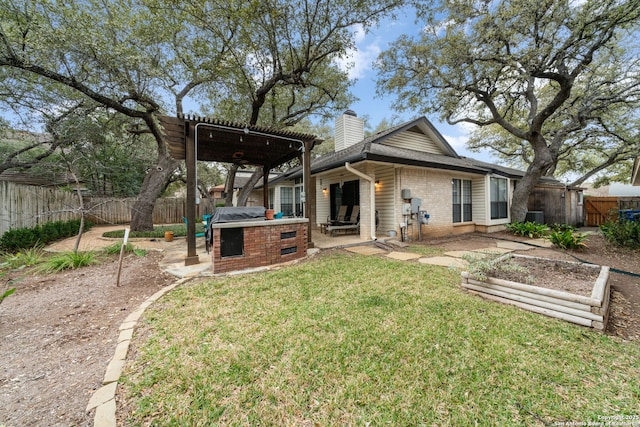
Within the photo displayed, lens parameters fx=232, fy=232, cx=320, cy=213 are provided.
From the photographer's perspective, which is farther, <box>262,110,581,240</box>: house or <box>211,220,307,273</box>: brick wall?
<box>262,110,581,240</box>: house

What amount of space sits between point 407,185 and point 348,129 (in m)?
4.35

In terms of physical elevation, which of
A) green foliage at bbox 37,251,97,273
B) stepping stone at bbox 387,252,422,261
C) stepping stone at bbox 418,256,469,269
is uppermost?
green foliage at bbox 37,251,97,273

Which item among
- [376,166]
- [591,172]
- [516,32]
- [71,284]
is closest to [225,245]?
[71,284]

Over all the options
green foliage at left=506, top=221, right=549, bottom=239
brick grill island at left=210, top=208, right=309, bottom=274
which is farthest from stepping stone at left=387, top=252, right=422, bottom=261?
green foliage at left=506, top=221, right=549, bottom=239

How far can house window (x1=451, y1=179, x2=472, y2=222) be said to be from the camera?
9.45m

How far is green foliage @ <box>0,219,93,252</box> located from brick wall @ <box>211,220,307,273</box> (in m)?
5.67

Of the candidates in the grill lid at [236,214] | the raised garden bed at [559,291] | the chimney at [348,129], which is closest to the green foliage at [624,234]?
the raised garden bed at [559,291]

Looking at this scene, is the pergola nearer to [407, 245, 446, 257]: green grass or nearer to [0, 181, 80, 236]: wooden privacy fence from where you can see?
[0, 181, 80, 236]: wooden privacy fence

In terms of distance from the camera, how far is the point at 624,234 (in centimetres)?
614

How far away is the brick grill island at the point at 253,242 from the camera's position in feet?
15.1

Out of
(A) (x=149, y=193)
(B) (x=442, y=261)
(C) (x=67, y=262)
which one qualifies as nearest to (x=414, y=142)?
(B) (x=442, y=261)

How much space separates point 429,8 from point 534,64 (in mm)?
A: 4202

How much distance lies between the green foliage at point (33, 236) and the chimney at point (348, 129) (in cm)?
1056

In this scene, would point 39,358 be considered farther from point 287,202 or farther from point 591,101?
point 591,101
